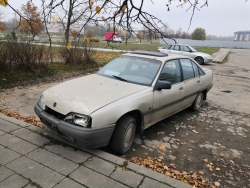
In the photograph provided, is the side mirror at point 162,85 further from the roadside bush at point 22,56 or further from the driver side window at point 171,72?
the roadside bush at point 22,56

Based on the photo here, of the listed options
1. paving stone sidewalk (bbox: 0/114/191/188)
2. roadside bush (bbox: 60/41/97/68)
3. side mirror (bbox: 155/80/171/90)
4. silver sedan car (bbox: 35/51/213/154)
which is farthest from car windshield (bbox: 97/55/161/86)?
roadside bush (bbox: 60/41/97/68)

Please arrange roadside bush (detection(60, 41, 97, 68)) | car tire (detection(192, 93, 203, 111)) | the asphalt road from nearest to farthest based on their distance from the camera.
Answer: the asphalt road
car tire (detection(192, 93, 203, 111))
roadside bush (detection(60, 41, 97, 68))

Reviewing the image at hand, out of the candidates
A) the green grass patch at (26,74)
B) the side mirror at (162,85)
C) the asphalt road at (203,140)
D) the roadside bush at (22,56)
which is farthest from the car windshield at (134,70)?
the roadside bush at (22,56)

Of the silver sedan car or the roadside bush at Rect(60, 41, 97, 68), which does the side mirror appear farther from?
the roadside bush at Rect(60, 41, 97, 68)

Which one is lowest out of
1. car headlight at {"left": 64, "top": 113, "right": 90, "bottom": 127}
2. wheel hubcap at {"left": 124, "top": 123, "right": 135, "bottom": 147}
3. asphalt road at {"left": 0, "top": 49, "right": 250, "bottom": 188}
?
asphalt road at {"left": 0, "top": 49, "right": 250, "bottom": 188}

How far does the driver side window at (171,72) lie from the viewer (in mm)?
4102

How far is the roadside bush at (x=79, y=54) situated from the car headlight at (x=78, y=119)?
753 centimetres

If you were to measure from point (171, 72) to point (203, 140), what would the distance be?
1.50 metres

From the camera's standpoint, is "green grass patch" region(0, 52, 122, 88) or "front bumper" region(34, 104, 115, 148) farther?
"green grass patch" region(0, 52, 122, 88)

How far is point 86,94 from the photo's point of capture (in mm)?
A: 3285

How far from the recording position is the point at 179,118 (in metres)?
5.07

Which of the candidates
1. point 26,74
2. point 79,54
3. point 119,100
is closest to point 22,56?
point 26,74

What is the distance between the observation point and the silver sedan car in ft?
9.48

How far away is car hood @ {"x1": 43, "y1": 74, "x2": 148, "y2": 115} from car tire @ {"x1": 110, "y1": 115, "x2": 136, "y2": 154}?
382 millimetres
